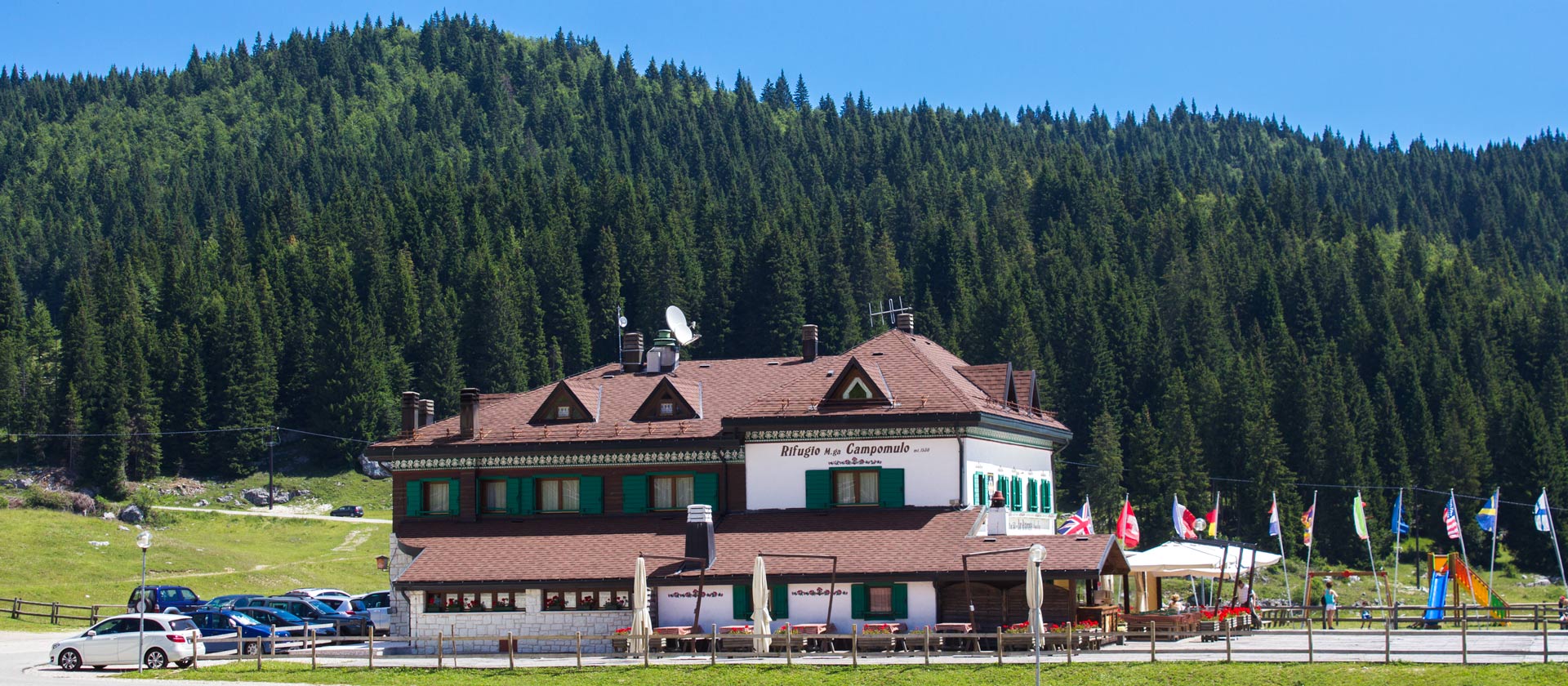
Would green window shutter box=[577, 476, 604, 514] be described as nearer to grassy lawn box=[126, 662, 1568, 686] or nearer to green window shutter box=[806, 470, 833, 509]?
green window shutter box=[806, 470, 833, 509]

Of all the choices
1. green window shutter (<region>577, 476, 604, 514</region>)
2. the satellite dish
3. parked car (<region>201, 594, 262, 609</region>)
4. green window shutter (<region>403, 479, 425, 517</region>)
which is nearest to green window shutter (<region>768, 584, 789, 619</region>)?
green window shutter (<region>577, 476, 604, 514</region>)

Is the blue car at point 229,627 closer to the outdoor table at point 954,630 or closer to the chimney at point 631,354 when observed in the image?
the chimney at point 631,354

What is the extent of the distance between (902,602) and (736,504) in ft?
24.9

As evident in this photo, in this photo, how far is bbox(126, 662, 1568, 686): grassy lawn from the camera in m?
35.2

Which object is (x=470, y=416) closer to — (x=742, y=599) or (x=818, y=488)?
(x=818, y=488)

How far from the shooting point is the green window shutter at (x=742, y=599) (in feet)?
157

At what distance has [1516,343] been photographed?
589ft

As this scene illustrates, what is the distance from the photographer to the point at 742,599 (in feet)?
157

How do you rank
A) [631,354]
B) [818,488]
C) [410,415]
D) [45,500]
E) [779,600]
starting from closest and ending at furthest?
[779,600]
[818,488]
[410,415]
[631,354]
[45,500]

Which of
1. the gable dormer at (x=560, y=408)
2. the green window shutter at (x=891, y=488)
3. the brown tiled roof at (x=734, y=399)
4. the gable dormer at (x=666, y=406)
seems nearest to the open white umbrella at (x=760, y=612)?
the green window shutter at (x=891, y=488)

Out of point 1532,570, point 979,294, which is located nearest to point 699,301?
point 979,294

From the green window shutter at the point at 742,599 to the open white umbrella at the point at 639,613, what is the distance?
3388 millimetres

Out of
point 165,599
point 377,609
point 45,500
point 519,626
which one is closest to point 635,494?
point 519,626

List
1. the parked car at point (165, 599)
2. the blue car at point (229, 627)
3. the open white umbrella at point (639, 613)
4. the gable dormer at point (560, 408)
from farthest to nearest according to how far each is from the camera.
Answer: the parked car at point (165, 599) < the gable dormer at point (560, 408) < the blue car at point (229, 627) < the open white umbrella at point (639, 613)
